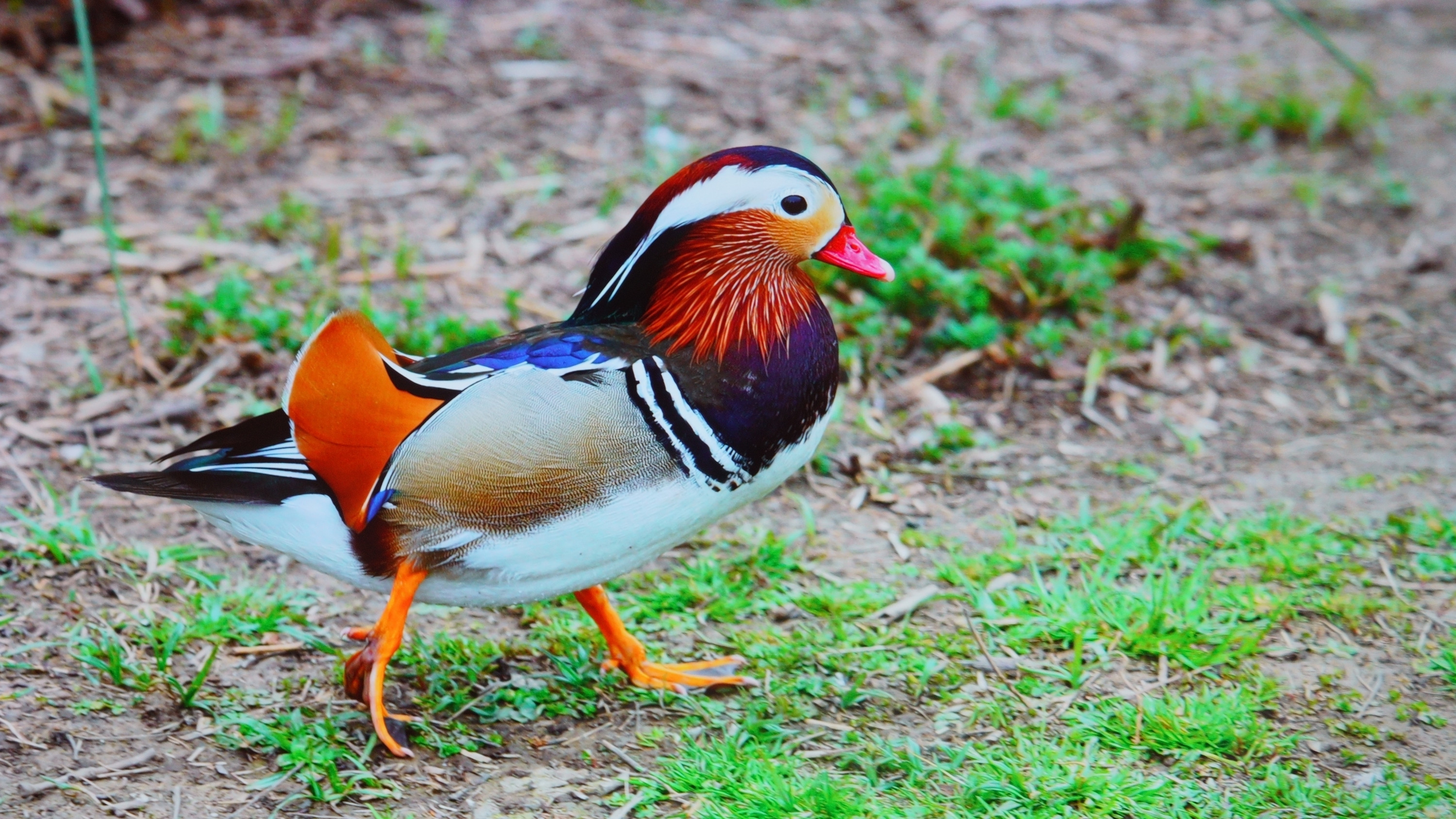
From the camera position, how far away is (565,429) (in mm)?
2490

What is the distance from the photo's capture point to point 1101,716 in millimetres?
2756

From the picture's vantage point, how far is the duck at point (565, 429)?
2504mm

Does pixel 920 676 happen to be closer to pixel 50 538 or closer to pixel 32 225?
pixel 50 538

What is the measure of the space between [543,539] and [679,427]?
1.08 ft

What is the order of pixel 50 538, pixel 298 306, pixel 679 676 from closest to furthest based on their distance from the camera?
1. pixel 679 676
2. pixel 50 538
3. pixel 298 306

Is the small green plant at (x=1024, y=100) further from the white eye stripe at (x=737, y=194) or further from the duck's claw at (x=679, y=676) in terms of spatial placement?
the duck's claw at (x=679, y=676)

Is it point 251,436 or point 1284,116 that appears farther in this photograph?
point 1284,116

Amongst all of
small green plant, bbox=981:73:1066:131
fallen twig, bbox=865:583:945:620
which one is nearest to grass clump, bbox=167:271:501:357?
fallen twig, bbox=865:583:945:620

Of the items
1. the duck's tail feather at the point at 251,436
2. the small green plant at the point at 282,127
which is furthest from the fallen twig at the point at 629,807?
the small green plant at the point at 282,127

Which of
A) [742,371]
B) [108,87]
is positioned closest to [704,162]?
[742,371]

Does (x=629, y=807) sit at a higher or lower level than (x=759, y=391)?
lower

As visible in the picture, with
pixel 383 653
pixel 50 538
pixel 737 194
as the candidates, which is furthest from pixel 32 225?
pixel 737 194

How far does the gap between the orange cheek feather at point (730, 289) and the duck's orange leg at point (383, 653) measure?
0.68 m

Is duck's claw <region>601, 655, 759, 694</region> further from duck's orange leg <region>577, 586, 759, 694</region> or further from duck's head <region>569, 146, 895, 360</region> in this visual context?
duck's head <region>569, 146, 895, 360</region>
